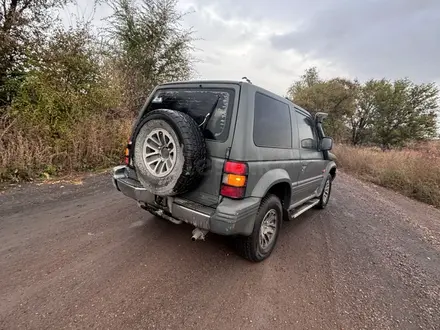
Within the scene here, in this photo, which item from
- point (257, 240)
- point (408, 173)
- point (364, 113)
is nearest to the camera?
point (257, 240)

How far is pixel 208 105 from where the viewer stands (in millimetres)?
2350

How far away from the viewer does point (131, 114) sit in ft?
27.6

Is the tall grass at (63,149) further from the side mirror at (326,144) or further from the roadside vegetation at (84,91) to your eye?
the side mirror at (326,144)

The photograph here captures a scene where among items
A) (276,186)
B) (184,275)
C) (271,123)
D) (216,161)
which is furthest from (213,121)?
(184,275)

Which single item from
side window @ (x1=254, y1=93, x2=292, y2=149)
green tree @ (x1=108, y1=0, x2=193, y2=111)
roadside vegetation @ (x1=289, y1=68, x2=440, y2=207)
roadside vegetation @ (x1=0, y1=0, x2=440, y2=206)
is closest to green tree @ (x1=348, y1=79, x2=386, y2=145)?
roadside vegetation @ (x1=289, y1=68, x2=440, y2=207)

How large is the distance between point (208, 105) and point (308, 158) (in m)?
1.79

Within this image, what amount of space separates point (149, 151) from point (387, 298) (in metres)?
2.74

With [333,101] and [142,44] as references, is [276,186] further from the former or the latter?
[333,101]

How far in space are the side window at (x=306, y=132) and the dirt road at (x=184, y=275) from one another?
4.31 ft

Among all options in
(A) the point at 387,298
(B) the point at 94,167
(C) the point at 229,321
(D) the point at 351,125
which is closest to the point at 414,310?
(A) the point at 387,298

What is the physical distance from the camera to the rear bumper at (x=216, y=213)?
6.68 ft

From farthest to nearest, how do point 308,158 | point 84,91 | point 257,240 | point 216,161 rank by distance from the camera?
1. point 84,91
2. point 308,158
3. point 257,240
4. point 216,161

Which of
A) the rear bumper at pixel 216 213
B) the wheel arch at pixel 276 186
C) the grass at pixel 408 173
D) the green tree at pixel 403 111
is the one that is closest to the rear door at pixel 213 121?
the rear bumper at pixel 216 213

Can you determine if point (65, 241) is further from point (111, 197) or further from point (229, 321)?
point (229, 321)
